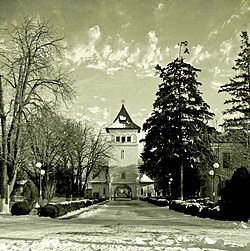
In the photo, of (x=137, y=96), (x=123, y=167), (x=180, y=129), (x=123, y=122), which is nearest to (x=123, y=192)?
(x=123, y=167)

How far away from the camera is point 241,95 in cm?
2323

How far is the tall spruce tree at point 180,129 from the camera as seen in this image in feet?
81.4

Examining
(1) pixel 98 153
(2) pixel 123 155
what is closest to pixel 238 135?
(1) pixel 98 153

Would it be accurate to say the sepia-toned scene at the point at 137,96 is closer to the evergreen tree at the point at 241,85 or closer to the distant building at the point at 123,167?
the evergreen tree at the point at 241,85

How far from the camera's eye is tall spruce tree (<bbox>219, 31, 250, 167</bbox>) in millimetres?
22734

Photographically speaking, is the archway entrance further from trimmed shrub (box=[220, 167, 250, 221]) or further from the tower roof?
trimmed shrub (box=[220, 167, 250, 221])

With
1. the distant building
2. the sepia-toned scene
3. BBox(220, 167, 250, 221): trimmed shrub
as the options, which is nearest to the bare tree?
the sepia-toned scene

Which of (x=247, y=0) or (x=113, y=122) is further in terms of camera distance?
(x=113, y=122)

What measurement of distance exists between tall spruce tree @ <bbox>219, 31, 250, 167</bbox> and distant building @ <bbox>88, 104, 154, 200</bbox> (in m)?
24.4

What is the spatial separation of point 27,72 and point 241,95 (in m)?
12.4

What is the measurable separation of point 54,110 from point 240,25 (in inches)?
407

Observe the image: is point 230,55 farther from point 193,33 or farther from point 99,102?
point 99,102

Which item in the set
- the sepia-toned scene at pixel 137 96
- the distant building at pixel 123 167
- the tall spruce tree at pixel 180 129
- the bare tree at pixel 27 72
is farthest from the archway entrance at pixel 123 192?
the bare tree at pixel 27 72

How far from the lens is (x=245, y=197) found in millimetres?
12766
